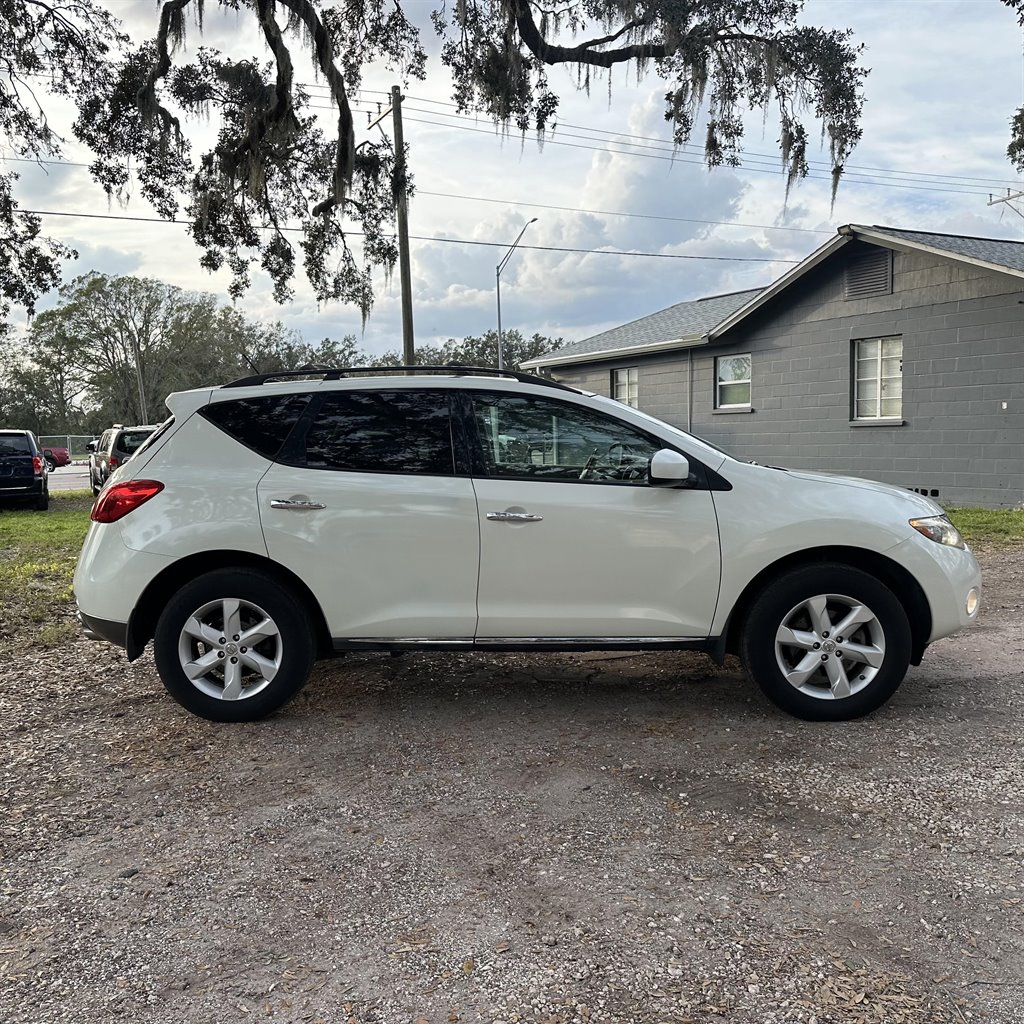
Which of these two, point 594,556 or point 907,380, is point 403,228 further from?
point 594,556

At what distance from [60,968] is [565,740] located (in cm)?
232

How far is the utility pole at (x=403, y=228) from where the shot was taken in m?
14.8

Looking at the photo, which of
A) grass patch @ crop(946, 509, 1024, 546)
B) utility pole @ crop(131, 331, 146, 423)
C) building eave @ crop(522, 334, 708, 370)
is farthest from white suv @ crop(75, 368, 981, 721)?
utility pole @ crop(131, 331, 146, 423)

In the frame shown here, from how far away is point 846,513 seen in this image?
437 cm

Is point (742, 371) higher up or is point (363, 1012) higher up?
point (742, 371)

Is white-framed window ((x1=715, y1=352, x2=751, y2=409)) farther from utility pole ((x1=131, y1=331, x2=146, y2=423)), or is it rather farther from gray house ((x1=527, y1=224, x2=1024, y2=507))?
utility pole ((x1=131, y1=331, x2=146, y2=423))

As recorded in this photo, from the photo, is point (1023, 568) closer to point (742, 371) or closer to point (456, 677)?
point (456, 677)

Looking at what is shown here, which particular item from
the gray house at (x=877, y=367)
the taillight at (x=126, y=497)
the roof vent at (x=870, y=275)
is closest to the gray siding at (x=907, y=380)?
the gray house at (x=877, y=367)

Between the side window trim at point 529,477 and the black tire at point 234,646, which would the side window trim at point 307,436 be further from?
the black tire at point 234,646

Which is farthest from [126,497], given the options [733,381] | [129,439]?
[733,381]

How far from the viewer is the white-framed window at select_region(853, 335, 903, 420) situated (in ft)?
52.9

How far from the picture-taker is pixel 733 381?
19359 mm

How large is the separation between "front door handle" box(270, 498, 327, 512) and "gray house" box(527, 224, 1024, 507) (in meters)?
13.1

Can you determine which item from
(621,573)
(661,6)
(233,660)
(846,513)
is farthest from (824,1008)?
(661,6)
